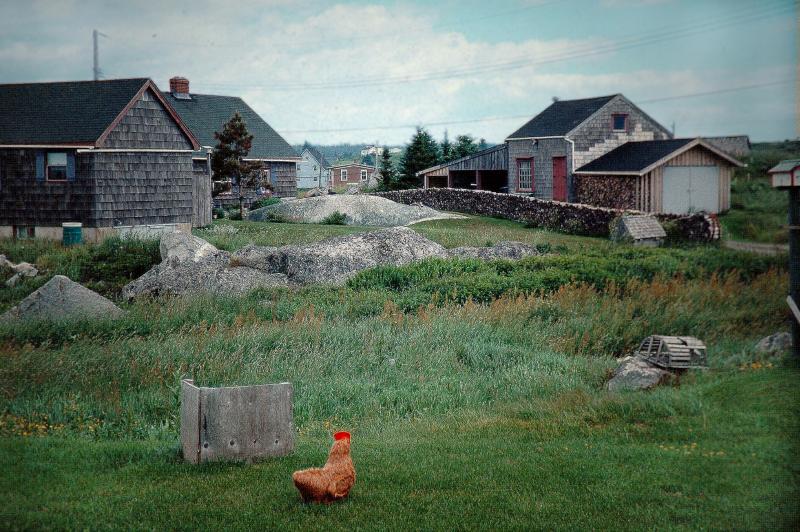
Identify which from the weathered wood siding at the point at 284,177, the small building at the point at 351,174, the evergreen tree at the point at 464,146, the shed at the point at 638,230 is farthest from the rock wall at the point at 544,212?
the small building at the point at 351,174

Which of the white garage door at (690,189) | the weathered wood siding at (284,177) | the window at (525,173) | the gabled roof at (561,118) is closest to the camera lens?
the white garage door at (690,189)

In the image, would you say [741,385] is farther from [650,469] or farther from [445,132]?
[445,132]

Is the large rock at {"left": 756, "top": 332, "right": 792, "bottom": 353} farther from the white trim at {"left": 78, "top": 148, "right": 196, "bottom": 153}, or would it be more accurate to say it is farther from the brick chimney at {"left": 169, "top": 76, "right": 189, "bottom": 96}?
the brick chimney at {"left": 169, "top": 76, "right": 189, "bottom": 96}

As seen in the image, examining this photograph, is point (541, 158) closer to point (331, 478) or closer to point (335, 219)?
point (335, 219)

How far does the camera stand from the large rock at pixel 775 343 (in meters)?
9.12

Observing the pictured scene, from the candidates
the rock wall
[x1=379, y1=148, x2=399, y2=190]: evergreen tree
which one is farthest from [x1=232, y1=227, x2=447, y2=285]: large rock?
[x1=379, y1=148, x2=399, y2=190]: evergreen tree

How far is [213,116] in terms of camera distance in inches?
742

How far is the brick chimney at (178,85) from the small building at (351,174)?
43.7 metres

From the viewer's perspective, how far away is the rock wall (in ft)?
51.8

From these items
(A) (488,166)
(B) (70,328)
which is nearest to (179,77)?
(B) (70,328)

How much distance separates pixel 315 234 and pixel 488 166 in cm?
1422

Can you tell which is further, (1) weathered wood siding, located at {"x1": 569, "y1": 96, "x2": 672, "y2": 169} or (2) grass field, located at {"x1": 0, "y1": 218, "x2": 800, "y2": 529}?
(1) weathered wood siding, located at {"x1": 569, "y1": 96, "x2": 672, "y2": 169}

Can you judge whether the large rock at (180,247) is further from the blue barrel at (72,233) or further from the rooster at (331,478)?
the rooster at (331,478)

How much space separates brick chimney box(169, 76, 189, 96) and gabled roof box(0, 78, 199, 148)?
9.52 feet
